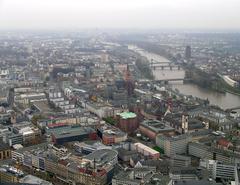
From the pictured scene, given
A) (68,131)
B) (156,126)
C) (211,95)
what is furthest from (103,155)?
(211,95)

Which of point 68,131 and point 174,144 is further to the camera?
point 68,131

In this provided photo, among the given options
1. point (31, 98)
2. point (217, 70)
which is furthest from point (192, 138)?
point (217, 70)

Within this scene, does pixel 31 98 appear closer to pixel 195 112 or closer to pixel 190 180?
pixel 195 112

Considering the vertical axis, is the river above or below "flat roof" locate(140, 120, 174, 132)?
below

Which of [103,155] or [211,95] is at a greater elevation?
[103,155]

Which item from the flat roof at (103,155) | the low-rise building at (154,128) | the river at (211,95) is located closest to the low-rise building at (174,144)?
the low-rise building at (154,128)

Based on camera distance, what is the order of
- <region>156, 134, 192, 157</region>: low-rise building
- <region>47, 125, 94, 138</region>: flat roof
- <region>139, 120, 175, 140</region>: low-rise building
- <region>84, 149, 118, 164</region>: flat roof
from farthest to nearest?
1. <region>139, 120, 175, 140</region>: low-rise building
2. <region>47, 125, 94, 138</region>: flat roof
3. <region>156, 134, 192, 157</region>: low-rise building
4. <region>84, 149, 118, 164</region>: flat roof

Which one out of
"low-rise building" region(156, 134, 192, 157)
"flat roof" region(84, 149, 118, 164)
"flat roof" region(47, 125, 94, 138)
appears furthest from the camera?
"flat roof" region(47, 125, 94, 138)

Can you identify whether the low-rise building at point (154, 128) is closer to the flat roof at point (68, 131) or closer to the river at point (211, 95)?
the flat roof at point (68, 131)

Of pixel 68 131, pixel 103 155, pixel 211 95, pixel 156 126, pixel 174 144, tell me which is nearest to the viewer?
pixel 103 155

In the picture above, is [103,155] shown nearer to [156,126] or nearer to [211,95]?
[156,126]

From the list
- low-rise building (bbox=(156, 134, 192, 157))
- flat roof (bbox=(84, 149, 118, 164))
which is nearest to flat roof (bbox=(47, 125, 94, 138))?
flat roof (bbox=(84, 149, 118, 164))

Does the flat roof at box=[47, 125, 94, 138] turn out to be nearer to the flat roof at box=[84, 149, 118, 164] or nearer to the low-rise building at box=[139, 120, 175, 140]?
the low-rise building at box=[139, 120, 175, 140]
